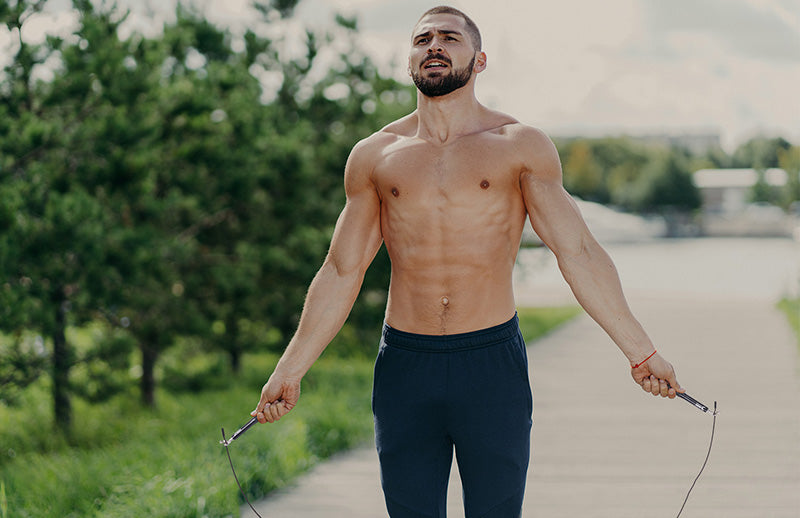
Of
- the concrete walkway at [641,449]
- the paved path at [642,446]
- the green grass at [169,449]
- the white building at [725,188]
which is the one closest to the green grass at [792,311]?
the paved path at [642,446]

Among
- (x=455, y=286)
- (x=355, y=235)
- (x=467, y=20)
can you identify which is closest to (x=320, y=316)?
(x=355, y=235)

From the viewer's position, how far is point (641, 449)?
17.7 feet

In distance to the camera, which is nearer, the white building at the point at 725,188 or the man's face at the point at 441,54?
the man's face at the point at 441,54

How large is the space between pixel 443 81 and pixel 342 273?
63cm

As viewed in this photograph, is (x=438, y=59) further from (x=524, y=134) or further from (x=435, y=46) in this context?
(x=524, y=134)

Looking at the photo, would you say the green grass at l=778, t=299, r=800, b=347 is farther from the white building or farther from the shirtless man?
the white building

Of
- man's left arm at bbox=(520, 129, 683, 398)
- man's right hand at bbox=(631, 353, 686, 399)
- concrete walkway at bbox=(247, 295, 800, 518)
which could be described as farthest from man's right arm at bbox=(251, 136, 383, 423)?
concrete walkway at bbox=(247, 295, 800, 518)

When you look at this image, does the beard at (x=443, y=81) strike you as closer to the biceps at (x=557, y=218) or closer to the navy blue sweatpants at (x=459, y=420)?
the biceps at (x=557, y=218)

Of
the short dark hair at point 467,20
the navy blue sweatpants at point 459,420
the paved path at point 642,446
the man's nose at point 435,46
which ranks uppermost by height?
the short dark hair at point 467,20

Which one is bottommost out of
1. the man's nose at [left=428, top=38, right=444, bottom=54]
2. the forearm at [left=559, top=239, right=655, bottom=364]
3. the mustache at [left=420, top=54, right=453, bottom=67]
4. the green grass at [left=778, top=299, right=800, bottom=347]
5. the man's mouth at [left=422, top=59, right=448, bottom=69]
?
the green grass at [left=778, top=299, right=800, bottom=347]

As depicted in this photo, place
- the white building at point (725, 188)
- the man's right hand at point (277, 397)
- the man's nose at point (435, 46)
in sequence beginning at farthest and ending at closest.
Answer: the white building at point (725, 188) → the man's right hand at point (277, 397) → the man's nose at point (435, 46)

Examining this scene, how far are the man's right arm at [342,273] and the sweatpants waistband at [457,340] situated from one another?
22 centimetres

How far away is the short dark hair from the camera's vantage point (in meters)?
2.50

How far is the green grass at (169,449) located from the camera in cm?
405
